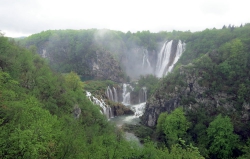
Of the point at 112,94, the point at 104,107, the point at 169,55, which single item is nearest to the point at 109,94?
the point at 112,94

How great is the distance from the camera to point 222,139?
36031 millimetres

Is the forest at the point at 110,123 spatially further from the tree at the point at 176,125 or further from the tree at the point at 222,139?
the tree at the point at 222,139

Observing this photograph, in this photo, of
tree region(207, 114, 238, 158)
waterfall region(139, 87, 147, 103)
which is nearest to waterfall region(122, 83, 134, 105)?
waterfall region(139, 87, 147, 103)

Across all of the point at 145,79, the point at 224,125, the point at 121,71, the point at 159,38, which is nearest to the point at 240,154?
the point at 224,125

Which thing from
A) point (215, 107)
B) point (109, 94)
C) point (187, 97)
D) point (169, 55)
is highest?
point (169, 55)

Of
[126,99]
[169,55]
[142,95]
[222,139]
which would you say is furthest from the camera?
[169,55]

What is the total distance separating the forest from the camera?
50.7ft

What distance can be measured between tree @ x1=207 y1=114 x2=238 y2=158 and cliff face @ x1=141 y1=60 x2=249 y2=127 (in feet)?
19.6

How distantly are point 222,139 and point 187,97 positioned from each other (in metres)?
13.9

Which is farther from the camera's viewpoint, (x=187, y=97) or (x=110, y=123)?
(x=187, y=97)

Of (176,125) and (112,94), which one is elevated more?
(112,94)

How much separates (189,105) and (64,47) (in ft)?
368

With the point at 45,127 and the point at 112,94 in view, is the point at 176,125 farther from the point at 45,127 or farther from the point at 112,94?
the point at 112,94

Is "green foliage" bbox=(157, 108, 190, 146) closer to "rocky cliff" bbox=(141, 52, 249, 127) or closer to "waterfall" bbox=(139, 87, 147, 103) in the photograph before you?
"rocky cliff" bbox=(141, 52, 249, 127)
